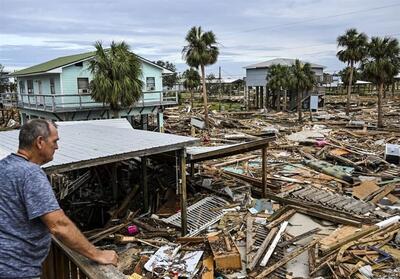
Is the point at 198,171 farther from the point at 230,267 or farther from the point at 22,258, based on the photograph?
the point at 22,258

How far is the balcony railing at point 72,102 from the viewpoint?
920 inches

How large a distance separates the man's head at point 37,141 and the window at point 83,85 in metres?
24.7

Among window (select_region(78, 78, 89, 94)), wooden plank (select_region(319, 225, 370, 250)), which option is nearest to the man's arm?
wooden plank (select_region(319, 225, 370, 250))

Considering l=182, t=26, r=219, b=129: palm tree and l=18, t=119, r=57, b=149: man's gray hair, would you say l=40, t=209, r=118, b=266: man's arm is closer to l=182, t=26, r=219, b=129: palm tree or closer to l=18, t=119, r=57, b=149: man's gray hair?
l=18, t=119, r=57, b=149: man's gray hair

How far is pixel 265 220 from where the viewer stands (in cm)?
1127

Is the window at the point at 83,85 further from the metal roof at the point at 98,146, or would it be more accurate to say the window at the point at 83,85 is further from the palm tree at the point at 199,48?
the metal roof at the point at 98,146

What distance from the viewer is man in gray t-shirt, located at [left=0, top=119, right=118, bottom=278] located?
2232mm

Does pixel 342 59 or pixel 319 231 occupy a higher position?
pixel 342 59

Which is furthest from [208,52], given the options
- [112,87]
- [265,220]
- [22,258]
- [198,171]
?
[22,258]

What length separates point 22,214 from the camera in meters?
2.31

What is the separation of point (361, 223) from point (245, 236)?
3.36 metres

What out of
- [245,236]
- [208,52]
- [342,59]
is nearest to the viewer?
[245,236]

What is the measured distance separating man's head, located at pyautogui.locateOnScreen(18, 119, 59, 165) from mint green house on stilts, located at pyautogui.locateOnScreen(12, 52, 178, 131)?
21000 millimetres

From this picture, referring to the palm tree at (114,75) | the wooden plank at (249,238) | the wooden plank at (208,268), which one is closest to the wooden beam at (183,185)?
the wooden plank at (208,268)
